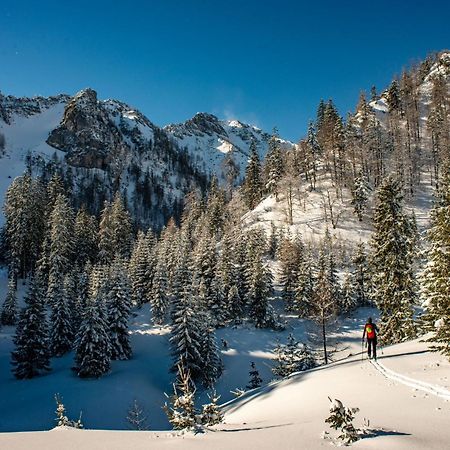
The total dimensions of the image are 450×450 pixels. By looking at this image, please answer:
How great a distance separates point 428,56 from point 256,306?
118 metres

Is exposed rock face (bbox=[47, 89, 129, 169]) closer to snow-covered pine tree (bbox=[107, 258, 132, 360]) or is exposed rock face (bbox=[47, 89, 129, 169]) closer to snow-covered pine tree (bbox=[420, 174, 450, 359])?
snow-covered pine tree (bbox=[107, 258, 132, 360])

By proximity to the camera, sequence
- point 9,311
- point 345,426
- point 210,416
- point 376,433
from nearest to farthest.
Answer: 1. point 345,426
2. point 376,433
3. point 210,416
4. point 9,311

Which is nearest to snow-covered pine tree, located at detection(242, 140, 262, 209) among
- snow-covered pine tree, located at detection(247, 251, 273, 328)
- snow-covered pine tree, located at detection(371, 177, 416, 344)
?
snow-covered pine tree, located at detection(247, 251, 273, 328)

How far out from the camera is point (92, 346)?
39938mm

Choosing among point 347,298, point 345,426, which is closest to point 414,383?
point 345,426

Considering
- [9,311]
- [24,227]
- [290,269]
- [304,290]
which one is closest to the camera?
[304,290]

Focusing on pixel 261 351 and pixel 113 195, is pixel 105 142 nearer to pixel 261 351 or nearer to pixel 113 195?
pixel 113 195

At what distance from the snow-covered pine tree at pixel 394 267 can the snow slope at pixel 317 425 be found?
35.8ft

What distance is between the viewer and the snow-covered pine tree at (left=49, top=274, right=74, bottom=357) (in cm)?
4791

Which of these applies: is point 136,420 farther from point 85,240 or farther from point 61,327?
point 85,240

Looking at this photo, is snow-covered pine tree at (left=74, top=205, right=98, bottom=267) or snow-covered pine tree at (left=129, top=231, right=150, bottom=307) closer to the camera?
snow-covered pine tree at (left=129, top=231, right=150, bottom=307)

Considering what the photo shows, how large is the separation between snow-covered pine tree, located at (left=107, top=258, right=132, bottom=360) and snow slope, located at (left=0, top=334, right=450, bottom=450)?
110ft

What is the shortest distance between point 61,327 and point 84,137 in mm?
144479

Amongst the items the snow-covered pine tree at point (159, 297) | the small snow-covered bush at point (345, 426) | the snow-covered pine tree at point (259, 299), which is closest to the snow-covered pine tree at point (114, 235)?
Result: the snow-covered pine tree at point (159, 297)
